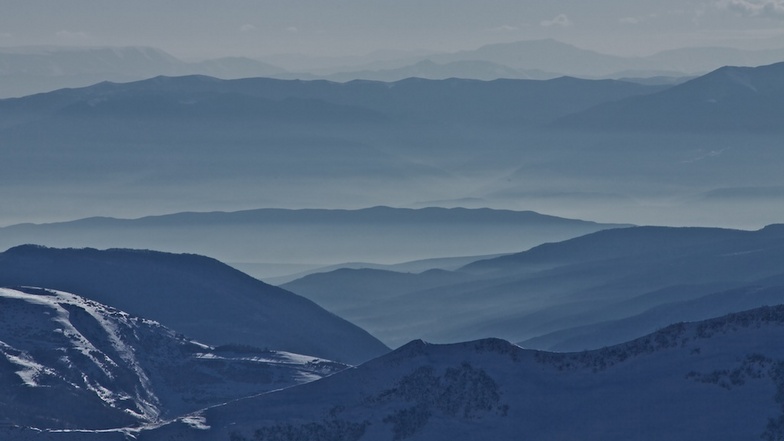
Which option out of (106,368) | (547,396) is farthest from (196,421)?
(106,368)

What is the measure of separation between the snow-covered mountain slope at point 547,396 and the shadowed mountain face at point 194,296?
36228 millimetres

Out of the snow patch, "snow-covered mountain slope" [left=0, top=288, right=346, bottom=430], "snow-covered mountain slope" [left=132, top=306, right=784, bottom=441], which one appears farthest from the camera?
"snow-covered mountain slope" [left=0, top=288, right=346, bottom=430]

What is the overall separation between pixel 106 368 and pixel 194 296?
1216 inches

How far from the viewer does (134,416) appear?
73.6m

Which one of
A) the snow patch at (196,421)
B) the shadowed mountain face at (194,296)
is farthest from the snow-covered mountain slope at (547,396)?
the shadowed mountain face at (194,296)

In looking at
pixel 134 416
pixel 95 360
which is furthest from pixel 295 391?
pixel 95 360

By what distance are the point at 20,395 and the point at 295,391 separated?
13.0 metres

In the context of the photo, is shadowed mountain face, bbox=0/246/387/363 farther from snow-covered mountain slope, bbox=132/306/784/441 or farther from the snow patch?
snow-covered mountain slope, bbox=132/306/784/441

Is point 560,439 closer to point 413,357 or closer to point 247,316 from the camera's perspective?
point 413,357

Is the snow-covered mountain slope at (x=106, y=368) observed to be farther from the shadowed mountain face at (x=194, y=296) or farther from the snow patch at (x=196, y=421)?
the shadowed mountain face at (x=194, y=296)

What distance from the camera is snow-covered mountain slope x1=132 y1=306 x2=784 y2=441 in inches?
2454

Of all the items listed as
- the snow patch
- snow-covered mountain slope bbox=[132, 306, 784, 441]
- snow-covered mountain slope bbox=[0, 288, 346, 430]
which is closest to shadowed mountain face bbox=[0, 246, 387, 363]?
snow-covered mountain slope bbox=[0, 288, 346, 430]

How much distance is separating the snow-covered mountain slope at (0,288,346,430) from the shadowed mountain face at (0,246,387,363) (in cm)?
1645

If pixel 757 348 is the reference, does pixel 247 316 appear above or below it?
above
